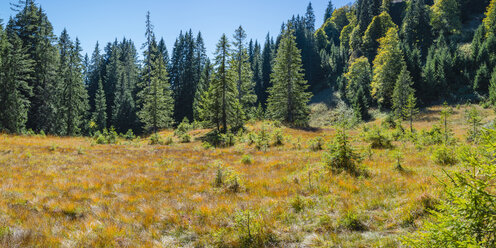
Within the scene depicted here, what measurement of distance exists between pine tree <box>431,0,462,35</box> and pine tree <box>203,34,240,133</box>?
194 ft

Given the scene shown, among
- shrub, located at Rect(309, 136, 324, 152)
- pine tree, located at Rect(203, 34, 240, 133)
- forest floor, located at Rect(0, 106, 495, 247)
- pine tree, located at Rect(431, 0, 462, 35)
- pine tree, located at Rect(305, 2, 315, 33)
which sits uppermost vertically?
pine tree, located at Rect(305, 2, 315, 33)

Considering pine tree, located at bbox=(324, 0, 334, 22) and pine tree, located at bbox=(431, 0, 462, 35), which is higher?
pine tree, located at bbox=(324, 0, 334, 22)

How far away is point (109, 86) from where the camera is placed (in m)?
68.0

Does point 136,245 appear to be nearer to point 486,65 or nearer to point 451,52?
point 486,65

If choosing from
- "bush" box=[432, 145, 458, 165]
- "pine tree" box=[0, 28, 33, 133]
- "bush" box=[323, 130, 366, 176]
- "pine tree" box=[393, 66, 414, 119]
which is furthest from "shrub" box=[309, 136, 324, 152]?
"pine tree" box=[0, 28, 33, 133]

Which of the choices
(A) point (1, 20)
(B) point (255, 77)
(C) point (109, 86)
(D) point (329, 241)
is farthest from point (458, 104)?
(C) point (109, 86)

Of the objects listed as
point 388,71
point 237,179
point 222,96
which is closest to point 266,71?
point 388,71

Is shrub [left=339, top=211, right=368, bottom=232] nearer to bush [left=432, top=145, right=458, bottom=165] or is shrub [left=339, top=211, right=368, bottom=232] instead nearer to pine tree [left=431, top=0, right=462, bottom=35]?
bush [left=432, top=145, right=458, bottom=165]

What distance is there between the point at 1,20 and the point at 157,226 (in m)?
49.5

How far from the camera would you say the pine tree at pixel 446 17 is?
58.7m

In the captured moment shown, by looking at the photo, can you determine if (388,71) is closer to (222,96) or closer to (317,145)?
(222,96)

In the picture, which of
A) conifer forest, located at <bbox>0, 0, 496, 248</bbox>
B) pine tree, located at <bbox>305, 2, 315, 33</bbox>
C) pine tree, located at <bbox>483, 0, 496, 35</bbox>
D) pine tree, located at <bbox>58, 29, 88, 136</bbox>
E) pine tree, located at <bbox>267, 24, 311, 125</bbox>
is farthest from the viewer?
pine tree, located at <bbox>305, 2, 315, 33</bbox>

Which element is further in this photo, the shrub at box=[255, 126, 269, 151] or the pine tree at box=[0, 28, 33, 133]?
the pine tree at box=[0, 28, 33, 133]

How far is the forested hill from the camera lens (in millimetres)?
31422
